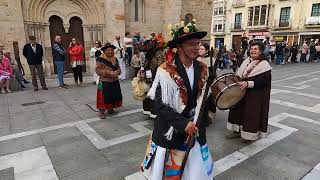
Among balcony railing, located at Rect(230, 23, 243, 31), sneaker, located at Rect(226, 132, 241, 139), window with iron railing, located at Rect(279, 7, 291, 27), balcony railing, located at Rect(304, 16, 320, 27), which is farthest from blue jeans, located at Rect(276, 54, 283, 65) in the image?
balcony railing, located at Rect(230, 23, 243, 31)

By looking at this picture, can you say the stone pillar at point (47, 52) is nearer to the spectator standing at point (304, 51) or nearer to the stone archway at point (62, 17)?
the stone archway at point (62, 17)

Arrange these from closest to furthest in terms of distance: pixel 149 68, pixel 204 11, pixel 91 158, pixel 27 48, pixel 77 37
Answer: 1. pixel 91 158
2. pixel 149 68
3. pixel 27 48
4. pixel 77 37
5. pixel 204 11

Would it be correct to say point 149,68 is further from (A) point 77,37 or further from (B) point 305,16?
(B) point 305,16

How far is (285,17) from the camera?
33.4m

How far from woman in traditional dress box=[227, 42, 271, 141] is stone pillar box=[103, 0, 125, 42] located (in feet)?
32.5

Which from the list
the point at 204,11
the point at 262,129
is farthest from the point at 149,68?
the point at 204,11

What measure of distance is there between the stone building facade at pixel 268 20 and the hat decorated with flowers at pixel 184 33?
2408 centimetres

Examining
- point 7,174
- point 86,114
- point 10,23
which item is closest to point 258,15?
point 10,23

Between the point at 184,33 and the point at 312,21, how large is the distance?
1341 inches

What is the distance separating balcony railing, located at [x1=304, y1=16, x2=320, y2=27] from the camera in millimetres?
29133

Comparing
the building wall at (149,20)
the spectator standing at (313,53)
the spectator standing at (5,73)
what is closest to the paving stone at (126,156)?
the spectator standing at (5,73)

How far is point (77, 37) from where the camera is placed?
13.1 m

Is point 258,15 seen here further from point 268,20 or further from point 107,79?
point 107,79

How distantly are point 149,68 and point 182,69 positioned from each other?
9.82 ft
